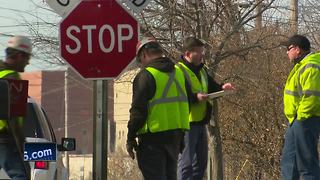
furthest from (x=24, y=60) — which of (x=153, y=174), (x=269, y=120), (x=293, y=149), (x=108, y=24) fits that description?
(x=269, y=120)

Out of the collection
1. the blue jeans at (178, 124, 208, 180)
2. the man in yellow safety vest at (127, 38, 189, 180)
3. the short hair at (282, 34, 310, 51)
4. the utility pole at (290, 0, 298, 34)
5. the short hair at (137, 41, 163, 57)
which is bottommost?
the blue jeans at (178, 124, 208, 180)

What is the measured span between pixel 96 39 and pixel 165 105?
986 millimetres

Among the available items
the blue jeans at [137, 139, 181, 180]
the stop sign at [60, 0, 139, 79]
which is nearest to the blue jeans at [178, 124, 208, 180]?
the blue jeans at [137, 139, 181, 180]

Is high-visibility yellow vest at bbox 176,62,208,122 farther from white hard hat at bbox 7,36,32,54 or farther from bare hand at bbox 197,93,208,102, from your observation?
white hard hat at bbox 7,36,32,54

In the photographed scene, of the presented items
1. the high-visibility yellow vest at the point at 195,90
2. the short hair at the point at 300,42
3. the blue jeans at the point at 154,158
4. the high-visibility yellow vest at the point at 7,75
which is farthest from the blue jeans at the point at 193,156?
the high-visibility yellow vest at the point at 7,75

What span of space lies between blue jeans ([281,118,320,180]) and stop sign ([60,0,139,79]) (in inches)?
95.5

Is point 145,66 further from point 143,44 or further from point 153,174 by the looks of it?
point 153,174

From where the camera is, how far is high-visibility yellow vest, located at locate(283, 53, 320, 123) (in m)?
9.02

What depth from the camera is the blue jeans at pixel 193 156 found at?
30.6 feet

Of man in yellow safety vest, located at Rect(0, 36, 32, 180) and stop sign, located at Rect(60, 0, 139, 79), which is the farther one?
stop sign, located at Rect(60, 0, 139, 79)

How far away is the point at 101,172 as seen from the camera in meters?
7.94

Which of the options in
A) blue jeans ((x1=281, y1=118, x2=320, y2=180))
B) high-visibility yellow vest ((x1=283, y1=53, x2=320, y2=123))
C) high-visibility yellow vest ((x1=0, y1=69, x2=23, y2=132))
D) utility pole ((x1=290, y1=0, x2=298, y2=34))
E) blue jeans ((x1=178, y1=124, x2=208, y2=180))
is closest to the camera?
high-visibility yellow vest ((x1=0, y1=69, x2=23, y2=132))

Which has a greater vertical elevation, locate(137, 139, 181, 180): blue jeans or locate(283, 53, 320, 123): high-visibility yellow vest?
locate(283, 53, 320, 123): high-visibility yellow vest

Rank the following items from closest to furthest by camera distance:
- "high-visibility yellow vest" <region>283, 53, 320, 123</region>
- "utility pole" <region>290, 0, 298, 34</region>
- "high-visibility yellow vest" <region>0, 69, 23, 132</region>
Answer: "high-visibility yellow vest" <region>0, 69, 23, 132</region> → "high-visibility yellow vest" <region>283, 53, 320, 123</region> → "utility pole" <region>290, 0, 298, 34</region>
